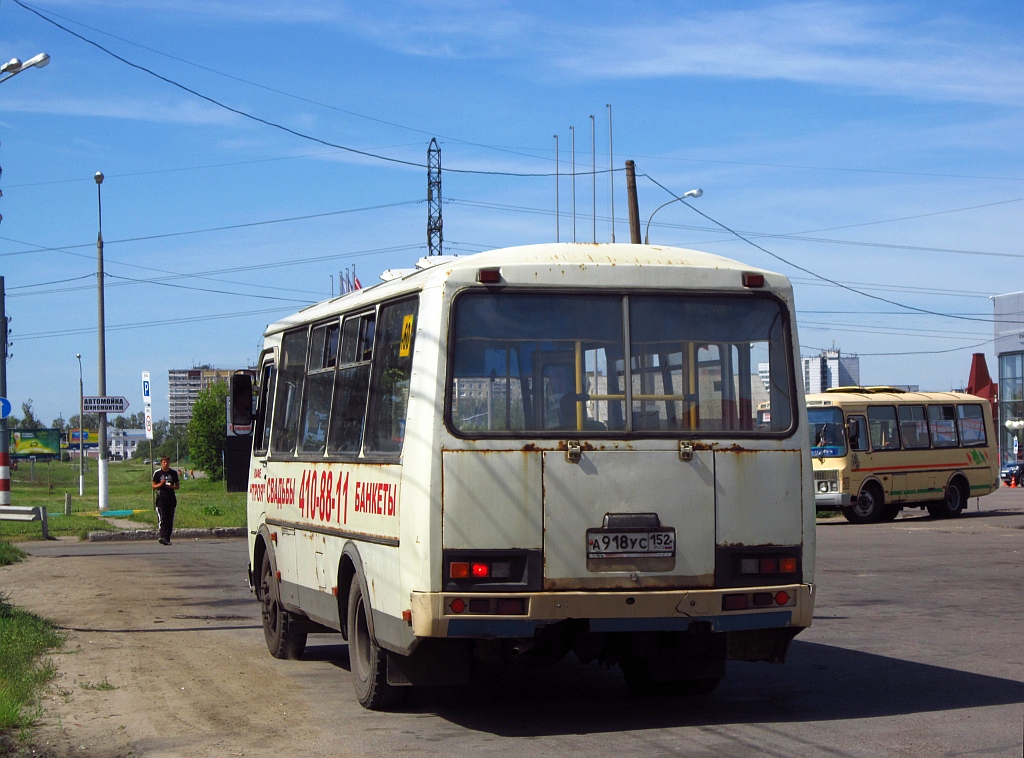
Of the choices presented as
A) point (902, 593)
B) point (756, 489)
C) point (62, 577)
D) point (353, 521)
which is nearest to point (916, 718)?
point (756, 489)

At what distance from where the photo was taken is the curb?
3031 cm

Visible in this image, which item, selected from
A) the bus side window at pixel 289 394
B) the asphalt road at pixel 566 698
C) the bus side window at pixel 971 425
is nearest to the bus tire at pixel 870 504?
the bus side window at pixel 971 425

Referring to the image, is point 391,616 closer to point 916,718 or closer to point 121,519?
point 916,718

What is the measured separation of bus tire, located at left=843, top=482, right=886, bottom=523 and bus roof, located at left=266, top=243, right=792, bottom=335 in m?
24.3

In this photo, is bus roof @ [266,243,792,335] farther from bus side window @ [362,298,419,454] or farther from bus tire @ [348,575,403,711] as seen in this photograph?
bus tire @ [348,575,403,711]

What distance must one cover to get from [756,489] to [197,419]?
344 ft

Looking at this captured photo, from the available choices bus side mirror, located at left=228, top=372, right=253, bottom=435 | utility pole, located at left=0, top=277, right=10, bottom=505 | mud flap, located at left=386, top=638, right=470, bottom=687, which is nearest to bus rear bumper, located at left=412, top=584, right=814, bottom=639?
mud flap, located at left=386, top=638, right=470, bottom=687

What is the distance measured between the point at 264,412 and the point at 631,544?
5521 millimetres

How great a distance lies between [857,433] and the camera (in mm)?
30906

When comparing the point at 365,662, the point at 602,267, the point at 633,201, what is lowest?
the point at 365,662

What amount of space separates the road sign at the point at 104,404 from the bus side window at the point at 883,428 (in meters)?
18.9

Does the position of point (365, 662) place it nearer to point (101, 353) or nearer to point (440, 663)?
point (440, 663)

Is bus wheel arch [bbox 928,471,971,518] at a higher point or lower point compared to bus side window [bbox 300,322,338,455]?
lower

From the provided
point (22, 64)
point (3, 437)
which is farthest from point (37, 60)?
point (3, 437)
